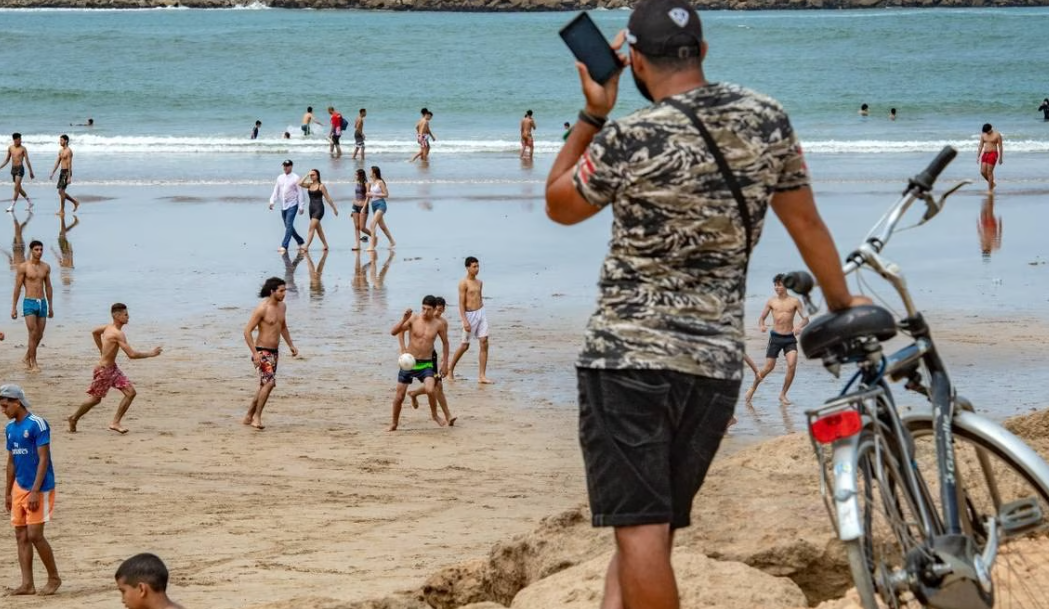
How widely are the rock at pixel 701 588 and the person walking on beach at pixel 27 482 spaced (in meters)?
5.57

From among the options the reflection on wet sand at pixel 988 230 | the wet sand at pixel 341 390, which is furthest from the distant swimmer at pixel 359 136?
the reflection on wet sand at pixel 988 230

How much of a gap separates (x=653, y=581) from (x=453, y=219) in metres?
23.1

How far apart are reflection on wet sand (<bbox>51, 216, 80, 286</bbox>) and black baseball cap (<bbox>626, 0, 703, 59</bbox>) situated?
18217mm

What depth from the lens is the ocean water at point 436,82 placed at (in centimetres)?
4266

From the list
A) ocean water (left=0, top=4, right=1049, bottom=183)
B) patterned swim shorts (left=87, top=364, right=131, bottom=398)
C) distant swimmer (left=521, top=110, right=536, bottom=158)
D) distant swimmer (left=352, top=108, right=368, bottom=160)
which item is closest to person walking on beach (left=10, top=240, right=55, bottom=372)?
patterned swim shorts (left=87, top=364, right=131, bottom=398)

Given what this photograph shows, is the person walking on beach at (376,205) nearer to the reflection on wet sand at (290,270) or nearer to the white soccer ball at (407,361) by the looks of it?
the reflection on wet sand at (290,270)

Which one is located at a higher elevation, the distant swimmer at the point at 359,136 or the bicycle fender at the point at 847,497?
the distant swimmer at the point at 359,136

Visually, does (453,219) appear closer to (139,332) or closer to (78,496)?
(139,332)

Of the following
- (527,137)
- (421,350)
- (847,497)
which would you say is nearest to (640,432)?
(847,497)

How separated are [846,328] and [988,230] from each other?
21685mm

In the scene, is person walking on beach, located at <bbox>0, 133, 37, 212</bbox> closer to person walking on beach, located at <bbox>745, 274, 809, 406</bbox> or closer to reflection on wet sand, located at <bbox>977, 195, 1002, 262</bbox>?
reflection on wet sand, located at <bbox>977, 195, 1002, 262</bbox>

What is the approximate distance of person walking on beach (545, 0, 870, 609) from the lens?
308 centimetres

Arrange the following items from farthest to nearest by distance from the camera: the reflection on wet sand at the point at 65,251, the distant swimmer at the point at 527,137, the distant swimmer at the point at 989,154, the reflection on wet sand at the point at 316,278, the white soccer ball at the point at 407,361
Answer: the distant swimmer at the point at 527,137, the distant swimmer at the point at 989,154, the reflection on wet sand at the point at 65,251, the reflection on wet sand at the point at 316,278, the white soccer ball at the point at 407,361

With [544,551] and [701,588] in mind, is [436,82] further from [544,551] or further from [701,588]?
[701,588]
